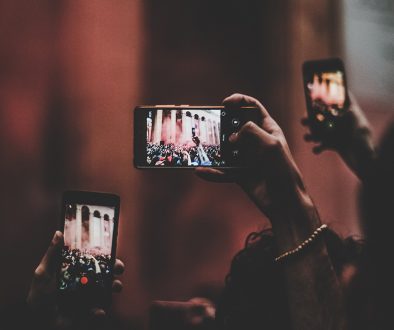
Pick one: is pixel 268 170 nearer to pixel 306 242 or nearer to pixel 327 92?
pixel 306 242

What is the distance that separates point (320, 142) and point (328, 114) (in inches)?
5.0

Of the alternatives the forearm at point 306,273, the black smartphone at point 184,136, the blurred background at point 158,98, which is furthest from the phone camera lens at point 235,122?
the blurred background at point 158,98

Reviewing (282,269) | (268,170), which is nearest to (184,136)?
(268,170)

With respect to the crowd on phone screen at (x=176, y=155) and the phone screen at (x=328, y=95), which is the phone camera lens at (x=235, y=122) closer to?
the crowd on phone screen at (x=176, y=155)

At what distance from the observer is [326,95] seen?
1.02 metres

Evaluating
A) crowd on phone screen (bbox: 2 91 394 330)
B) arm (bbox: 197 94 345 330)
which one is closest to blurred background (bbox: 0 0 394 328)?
crowd on phone screen (bbox: 2 91 394 330)

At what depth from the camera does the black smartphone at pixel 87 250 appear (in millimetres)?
941

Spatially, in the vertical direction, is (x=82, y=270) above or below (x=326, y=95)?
below

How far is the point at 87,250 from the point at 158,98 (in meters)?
0.46

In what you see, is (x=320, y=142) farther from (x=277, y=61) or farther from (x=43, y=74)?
(x=43, y=74)

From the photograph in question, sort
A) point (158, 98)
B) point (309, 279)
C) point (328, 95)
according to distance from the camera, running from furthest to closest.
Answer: point (158, 98) < point (328, 95) < point (309, 279)

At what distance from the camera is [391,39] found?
49.2 inches

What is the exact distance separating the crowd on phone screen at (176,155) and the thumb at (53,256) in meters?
0.25

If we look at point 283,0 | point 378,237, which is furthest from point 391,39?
point 378,237
